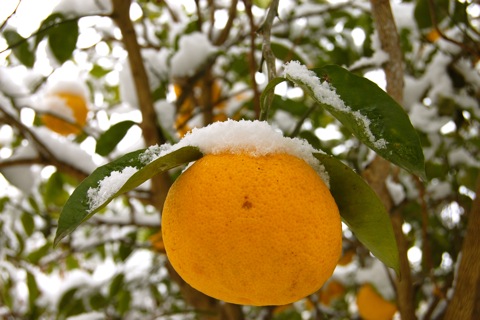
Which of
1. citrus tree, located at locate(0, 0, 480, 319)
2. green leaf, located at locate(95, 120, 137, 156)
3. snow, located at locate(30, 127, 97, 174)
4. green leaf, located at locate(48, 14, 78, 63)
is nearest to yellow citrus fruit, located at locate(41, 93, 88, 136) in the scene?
citrus tree, located at locate(0, 0, 480, 319)

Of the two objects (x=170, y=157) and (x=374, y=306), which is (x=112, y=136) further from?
(x=374, y=306)

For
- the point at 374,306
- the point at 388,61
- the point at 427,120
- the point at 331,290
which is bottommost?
the point at 331,290

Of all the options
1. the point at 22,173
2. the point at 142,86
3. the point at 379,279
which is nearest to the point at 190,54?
the point at 142,86

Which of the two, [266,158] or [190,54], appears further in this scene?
[190,54]

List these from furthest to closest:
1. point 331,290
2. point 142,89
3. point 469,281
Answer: point 331,290 → point 142,89 → point 469,281

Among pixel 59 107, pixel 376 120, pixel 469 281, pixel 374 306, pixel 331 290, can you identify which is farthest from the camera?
pixel 331 290

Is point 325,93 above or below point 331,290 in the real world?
above

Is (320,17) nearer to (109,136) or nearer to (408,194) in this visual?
(408,194)
